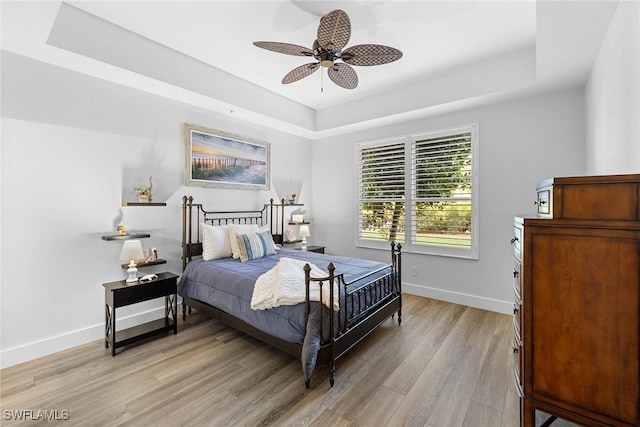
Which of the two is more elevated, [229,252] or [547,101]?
[547,101]

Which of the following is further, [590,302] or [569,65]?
[569,65]

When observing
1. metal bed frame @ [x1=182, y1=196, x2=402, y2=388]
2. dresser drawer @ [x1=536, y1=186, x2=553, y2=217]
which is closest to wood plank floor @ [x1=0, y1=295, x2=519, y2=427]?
metal bed frame @ [x1=182, y1=196, x2=402, y2=388]

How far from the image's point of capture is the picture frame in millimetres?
3734

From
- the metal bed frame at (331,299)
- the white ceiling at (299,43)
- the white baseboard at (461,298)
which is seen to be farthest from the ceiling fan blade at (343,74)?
the white baseboard at (461,298)

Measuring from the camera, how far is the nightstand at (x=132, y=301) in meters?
2.65

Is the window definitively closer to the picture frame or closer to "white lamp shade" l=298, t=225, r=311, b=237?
"white lamp shade" l=298, t=225, r=311, b=237

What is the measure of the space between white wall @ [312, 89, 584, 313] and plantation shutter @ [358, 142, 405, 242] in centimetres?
36

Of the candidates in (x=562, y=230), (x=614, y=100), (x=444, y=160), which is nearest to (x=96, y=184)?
(x=562, y=230)

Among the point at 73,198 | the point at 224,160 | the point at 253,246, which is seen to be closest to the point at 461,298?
the point at 253,246

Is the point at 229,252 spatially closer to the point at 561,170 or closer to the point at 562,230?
the point at 562,230

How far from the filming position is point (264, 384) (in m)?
2.19

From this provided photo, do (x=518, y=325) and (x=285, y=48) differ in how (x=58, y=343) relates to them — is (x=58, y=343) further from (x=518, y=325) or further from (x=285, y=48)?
(x=518, y=325)

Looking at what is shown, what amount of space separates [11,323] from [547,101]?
589 centimetres

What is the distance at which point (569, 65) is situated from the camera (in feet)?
8.71
